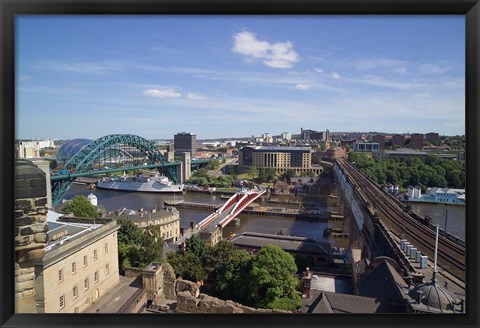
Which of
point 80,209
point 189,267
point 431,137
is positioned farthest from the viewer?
point 431,137

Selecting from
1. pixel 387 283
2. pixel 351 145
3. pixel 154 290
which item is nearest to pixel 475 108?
pixel 387 283

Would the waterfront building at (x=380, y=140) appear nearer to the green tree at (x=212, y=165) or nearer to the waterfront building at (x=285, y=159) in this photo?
the waterfront building at (x=285, y=159)

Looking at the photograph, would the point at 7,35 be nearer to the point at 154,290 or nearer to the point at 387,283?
the point at 154,290

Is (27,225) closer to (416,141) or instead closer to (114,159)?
(416,141)

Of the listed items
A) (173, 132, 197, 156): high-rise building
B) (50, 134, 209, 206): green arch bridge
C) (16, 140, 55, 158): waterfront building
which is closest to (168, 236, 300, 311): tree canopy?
(16, 140, 55, 158): waterfront building

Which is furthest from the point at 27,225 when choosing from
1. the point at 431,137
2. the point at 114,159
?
the point at 114,159

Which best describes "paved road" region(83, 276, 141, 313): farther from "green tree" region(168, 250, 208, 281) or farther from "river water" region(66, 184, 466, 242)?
"river water" region(66, 184, 466, 242)
